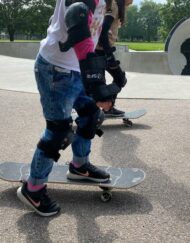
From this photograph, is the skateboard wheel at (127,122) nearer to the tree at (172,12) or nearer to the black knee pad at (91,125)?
the black knee pad at (91,125)

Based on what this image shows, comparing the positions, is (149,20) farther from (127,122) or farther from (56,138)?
(56,138)

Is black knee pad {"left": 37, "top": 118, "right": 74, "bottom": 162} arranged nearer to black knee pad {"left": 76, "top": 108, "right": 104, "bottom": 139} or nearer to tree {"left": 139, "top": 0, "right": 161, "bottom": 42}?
black knee pad {"left": 76, "top": 108, "right": 104, "bottom": 139}

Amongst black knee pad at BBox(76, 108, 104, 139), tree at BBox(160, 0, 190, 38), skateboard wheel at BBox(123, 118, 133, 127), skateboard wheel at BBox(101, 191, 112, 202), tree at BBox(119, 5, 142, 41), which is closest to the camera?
black knee pad at BBox(76, 108, 104, 139)

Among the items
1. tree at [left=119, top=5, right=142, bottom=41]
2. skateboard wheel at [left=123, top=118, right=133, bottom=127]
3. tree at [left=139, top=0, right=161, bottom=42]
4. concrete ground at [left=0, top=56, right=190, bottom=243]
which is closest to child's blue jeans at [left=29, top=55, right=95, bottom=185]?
concrete ground at [left=0, top=56, right=190, bottom=243]

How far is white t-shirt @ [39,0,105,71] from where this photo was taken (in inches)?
118

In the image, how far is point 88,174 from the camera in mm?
3693

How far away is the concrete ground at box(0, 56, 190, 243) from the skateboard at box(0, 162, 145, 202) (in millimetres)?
116

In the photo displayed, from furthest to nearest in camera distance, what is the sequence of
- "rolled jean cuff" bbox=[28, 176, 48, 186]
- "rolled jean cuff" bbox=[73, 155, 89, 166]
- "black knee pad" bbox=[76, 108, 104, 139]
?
"rolled jean cuff" bbox=[73, 155, 89, 166]
"black knee pad" bbox=[76, 108, 104, 139]
"rolled jean cuff" bbox=[28, 176, 48, 186]

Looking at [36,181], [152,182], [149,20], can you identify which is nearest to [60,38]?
[36,181]

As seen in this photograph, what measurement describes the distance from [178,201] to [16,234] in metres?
1.31

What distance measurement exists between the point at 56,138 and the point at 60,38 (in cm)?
68

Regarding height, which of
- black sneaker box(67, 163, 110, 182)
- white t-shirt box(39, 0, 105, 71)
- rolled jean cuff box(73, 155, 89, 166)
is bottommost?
black sneaker box(67, 163, 110, 182)

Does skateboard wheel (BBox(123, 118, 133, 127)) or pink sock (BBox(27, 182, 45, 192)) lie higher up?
pink sock (BBox(27, 182, 45, 192))

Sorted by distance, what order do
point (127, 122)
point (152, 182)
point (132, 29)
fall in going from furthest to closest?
point (132, 29) < point (127, 122) < point (152, 182)
